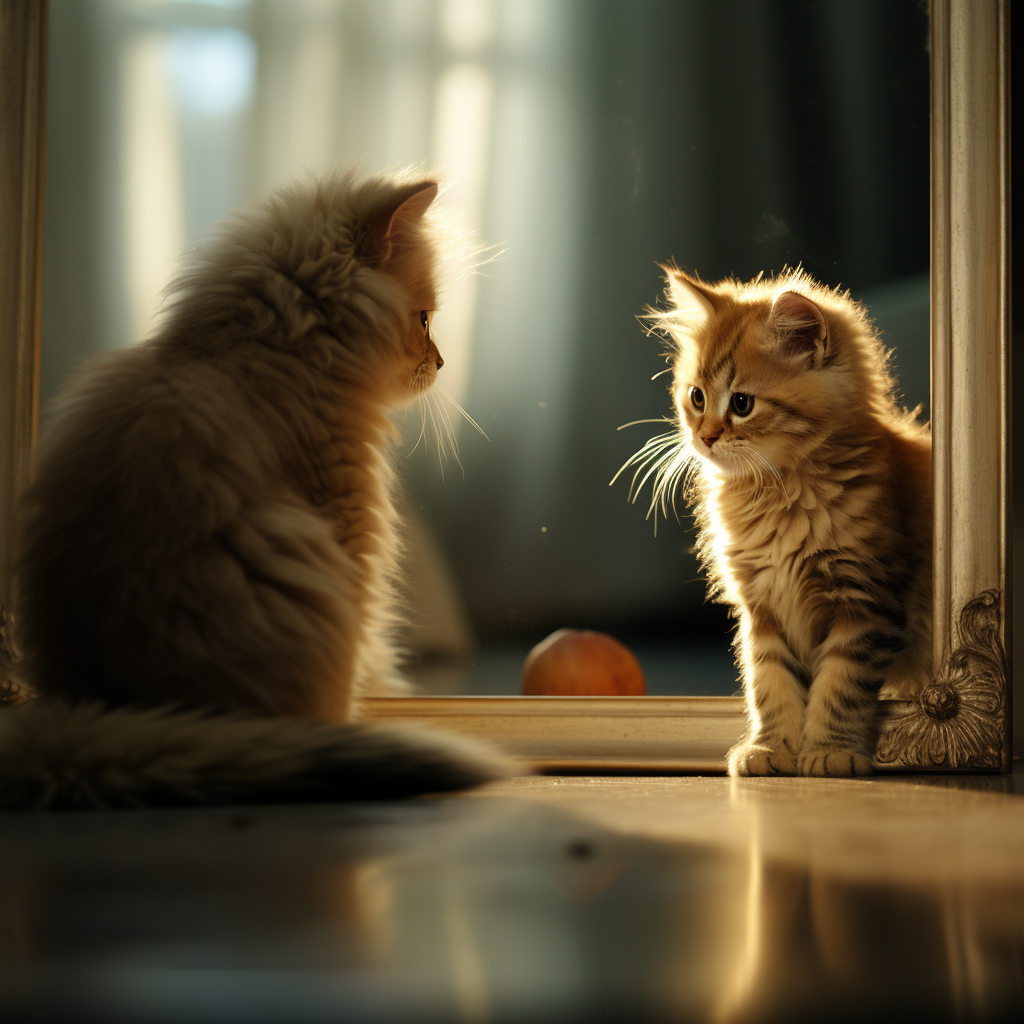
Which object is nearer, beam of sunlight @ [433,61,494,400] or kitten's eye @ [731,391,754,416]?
kitten's eye @ [731,391,754,416]

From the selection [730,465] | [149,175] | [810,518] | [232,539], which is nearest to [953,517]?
[810,518]

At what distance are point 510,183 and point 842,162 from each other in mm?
631

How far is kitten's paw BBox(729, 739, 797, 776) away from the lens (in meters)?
1.38

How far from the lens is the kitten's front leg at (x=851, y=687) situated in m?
1.38

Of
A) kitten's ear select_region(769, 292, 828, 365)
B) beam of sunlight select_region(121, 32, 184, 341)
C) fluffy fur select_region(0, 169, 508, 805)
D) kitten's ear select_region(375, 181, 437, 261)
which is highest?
beam of sunlight select_region(121, 32, 184, 341)

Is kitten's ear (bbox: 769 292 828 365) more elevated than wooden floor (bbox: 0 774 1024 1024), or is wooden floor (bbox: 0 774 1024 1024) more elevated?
kitten's ear (bbox: 769 292 828 365)

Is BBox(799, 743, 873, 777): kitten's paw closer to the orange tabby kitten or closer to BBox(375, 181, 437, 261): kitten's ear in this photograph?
the orange tabby kitten

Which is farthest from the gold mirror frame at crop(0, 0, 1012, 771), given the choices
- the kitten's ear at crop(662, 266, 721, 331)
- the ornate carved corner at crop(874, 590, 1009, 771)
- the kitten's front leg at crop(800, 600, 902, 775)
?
the kitten's ear at crop(662, 266, 721, 331)

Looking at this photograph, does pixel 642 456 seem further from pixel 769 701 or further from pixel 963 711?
pixel 963 711

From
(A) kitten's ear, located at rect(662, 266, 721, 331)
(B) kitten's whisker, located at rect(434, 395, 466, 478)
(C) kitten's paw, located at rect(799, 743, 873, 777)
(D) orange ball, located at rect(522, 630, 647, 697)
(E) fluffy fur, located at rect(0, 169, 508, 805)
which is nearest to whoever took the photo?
(E) fluffy fur, located at rect(0, 169, 508, 805)

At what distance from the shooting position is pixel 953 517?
1508 mm

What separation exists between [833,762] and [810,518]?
363 millimetres

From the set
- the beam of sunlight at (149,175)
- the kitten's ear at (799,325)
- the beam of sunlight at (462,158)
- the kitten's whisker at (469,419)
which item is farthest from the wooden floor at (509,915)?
the beam of sunlight at (149,175)

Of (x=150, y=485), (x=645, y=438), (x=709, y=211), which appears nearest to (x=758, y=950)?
(x=150, y=485)
